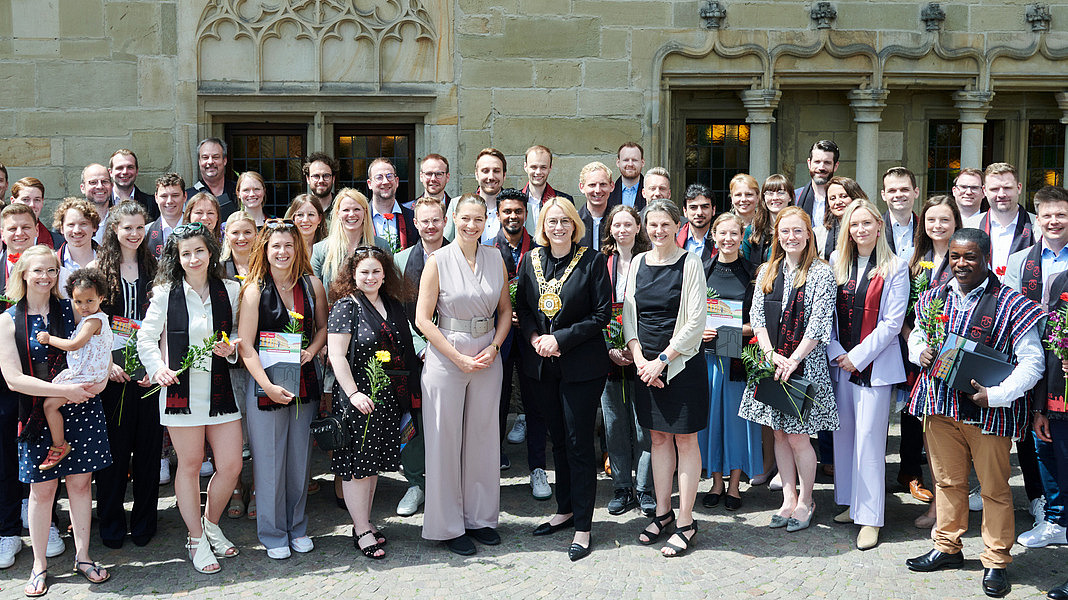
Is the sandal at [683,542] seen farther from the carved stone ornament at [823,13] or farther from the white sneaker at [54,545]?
the carved stone ornament at [823,13]

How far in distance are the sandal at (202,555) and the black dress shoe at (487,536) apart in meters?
1.33

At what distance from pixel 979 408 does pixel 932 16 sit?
5084 millimetres

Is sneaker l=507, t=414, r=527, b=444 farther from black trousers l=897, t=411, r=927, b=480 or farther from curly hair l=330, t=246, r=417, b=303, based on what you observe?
black trousers l=897, t=411, r=927, b=480

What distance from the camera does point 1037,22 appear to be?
8773mm

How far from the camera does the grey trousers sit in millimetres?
5137

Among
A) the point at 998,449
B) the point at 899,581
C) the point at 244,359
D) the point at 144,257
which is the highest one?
the point at 144,257

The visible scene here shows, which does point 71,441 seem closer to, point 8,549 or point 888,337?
point 8,549

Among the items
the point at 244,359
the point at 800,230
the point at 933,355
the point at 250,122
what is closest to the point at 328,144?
the point at 250,122

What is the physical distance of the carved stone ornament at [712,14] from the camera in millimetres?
8477

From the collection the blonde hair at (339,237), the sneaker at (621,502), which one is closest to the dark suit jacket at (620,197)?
the blonde hair at (339,237)

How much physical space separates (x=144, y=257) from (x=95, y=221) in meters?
0.43

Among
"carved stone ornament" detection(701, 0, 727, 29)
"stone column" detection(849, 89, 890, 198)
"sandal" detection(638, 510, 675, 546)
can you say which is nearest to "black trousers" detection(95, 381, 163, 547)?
"sandal" detection(638, 510, 675, 546)

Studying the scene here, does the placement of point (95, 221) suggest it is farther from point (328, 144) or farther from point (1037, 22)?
point (1037, 22)

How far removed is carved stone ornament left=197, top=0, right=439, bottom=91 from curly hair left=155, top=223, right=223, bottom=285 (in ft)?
12.3
